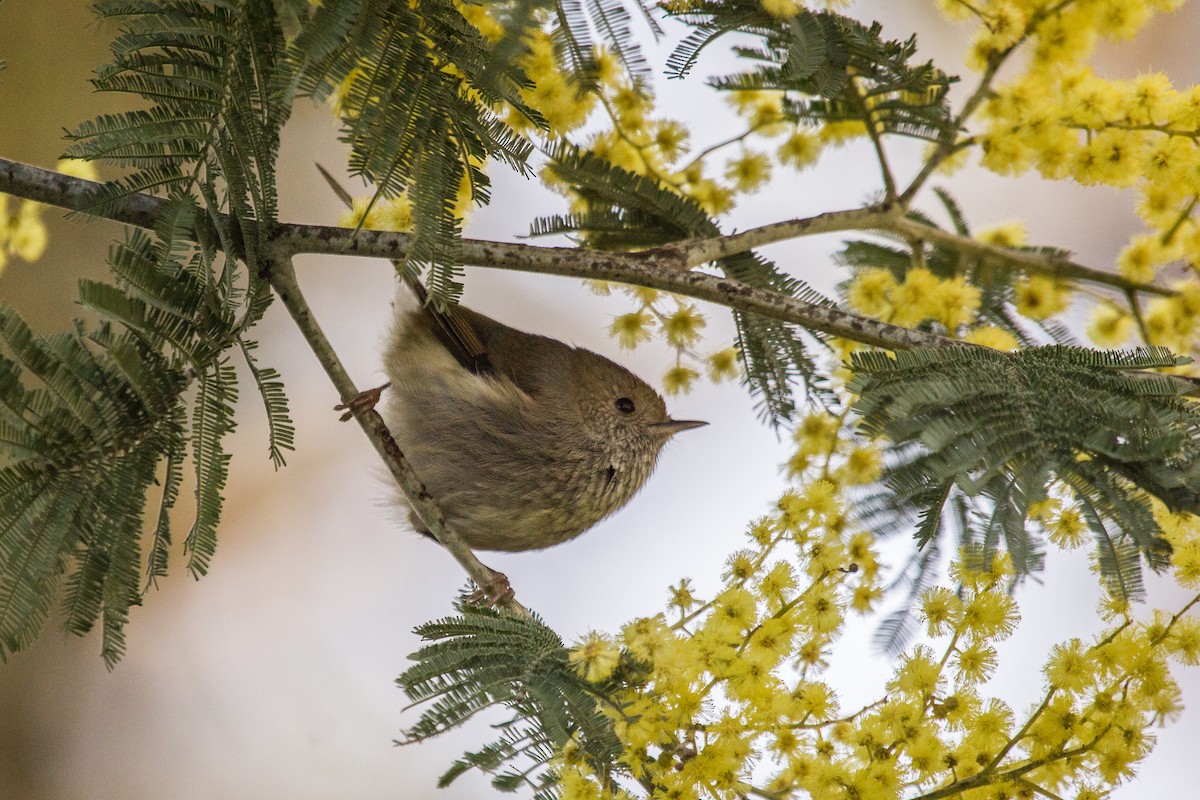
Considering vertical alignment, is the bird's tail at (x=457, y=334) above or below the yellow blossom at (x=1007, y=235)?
below

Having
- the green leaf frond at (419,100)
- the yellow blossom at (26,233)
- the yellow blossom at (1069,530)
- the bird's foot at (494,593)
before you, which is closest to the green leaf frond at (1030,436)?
the yellow blossom at (1069,530)

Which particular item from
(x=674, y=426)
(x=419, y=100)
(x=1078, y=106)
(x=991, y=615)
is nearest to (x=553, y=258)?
(x=419, y=100)

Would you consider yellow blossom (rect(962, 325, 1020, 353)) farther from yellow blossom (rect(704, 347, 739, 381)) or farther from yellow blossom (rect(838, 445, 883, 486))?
yellow blossom (rect(704, 347, 739, 381))

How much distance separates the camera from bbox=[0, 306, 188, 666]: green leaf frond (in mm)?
1653

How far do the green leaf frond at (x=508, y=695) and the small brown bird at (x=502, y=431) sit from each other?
1207 mm

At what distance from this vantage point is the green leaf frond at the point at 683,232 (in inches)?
103

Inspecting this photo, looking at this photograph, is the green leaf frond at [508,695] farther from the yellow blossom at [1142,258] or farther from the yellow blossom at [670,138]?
the yellow blossom at [1142,258]

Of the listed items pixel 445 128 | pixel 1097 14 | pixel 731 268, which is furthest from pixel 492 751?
pixel 1097 14

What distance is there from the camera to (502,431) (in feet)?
10.8

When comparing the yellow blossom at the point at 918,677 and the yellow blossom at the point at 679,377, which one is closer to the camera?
the yellow blossom at the point at 918,677

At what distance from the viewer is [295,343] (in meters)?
5.26

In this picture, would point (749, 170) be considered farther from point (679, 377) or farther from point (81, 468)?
point (81, 468)

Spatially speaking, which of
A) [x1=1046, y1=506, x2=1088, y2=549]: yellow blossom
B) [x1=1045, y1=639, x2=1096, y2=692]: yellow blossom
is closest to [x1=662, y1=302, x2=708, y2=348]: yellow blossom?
[x1=1046, y1=506, x2=1088, y2=549]: yellow blossom

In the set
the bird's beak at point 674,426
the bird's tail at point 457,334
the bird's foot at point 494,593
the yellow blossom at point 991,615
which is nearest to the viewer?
the yellow blossom at point 991,615
